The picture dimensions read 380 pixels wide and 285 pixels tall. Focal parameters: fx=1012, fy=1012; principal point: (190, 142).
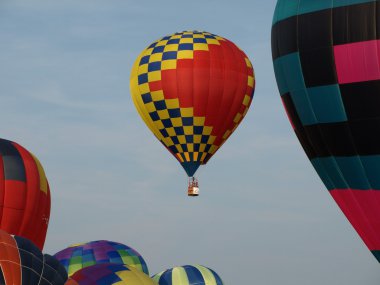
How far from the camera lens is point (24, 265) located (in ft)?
60.3

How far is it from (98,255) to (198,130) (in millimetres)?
5590

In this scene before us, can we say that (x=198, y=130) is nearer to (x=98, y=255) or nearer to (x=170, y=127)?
(x=170, y=127)

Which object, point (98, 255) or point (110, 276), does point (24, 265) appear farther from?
point (98, 255)

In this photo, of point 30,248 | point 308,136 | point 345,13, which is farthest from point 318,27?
point 30,248

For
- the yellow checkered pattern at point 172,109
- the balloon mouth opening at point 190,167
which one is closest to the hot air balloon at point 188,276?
the balloon mouth opening at point 190,167

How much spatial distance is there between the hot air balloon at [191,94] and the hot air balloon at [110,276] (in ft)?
34.1

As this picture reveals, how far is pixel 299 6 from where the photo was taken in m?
21.5

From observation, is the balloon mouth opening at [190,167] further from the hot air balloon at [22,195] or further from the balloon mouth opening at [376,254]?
the balloon mouth opening at [376,254]

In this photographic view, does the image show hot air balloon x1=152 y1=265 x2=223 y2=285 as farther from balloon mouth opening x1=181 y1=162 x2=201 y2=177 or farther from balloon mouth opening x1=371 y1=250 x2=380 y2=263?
balloon mouth opening x1=371 y1=250 x2=380 y2=263

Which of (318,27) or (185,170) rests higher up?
(318,27)

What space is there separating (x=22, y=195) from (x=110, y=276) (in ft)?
17.8

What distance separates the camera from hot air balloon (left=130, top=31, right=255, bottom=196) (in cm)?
3247

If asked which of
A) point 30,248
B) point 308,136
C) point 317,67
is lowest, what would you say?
point 30,248

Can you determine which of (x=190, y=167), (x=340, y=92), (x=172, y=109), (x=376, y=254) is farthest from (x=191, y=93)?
(x=376, y=254)
